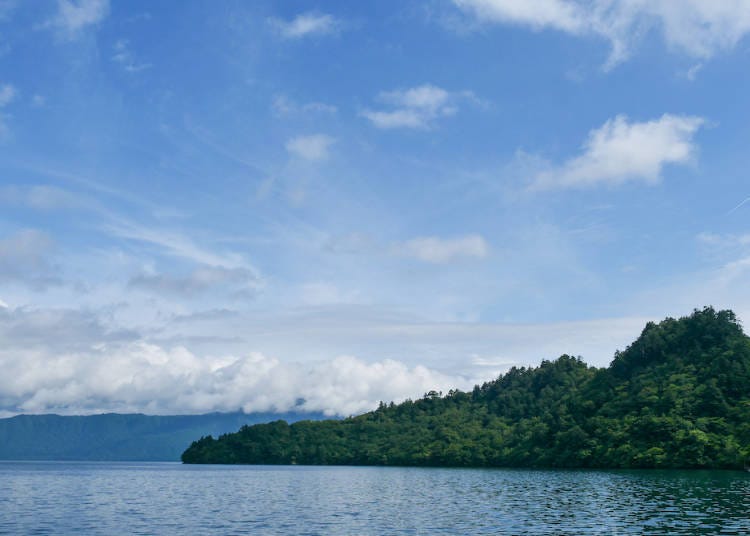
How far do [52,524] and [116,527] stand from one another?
8777 millimetres

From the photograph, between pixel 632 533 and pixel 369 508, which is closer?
pixel 632 533

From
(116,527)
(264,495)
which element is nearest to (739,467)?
(264,495)

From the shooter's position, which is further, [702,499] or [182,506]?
[182,506]

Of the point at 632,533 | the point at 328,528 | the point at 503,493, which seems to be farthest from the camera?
the point at 503,493

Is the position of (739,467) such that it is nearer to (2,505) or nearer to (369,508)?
(369,508)

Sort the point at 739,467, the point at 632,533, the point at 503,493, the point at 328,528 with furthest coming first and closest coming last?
the point at 739,467 < the point at 503,493 < the point at 328,528 < the point at 632,533

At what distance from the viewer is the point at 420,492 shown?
13150 centimetres

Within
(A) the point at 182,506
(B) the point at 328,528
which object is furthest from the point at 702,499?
(A) the point at 182,506

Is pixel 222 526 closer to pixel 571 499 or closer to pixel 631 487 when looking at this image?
pixel 571 499

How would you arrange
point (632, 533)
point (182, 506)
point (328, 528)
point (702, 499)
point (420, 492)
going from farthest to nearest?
point (420, 492) < point (182, 506) < point (702, 499) < point (328, 528) < point (632, 533)

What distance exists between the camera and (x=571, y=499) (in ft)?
340

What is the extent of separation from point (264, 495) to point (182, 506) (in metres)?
28.5

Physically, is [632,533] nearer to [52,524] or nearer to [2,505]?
[52,524]

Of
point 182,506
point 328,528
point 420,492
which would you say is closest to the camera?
point 328,528
